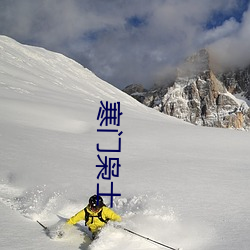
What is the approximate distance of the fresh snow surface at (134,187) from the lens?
222 inches

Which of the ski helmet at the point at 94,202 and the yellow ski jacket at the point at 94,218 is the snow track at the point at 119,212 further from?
the ski helmet at the point at 94,202

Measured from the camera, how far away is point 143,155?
11.7 metres

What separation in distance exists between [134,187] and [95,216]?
2.23m

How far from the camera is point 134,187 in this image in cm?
816

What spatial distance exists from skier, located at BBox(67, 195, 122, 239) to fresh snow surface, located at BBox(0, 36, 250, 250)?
254 millimetres

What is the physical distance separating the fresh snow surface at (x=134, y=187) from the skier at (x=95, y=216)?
10.0 inches

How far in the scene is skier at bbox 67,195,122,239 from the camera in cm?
603

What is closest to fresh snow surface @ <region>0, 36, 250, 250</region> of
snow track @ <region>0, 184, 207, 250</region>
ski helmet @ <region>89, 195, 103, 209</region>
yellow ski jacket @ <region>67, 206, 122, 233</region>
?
snow track @ <region>0, 184, 207, 250</region>

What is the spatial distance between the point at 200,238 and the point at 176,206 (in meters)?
1.32

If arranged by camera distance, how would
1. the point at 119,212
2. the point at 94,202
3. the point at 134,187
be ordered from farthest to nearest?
the point at 134,187 < the point at 119,212 < the point at 94,202

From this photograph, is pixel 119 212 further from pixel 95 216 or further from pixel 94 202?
pixel 94 202

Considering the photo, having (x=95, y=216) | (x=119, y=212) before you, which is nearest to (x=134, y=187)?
(x=119, y=212)


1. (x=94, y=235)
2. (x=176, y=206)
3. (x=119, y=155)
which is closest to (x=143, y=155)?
(x=119, y=155)

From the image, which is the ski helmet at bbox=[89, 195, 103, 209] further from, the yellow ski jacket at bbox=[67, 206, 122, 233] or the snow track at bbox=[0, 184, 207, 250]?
the snow track at bbox=[0, 184, 207, 250]
